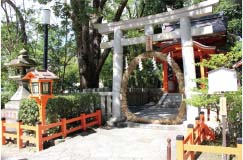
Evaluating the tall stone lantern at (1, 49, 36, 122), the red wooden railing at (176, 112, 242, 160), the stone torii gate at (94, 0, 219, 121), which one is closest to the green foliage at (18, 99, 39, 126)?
the tall stone lantern at (1, 49, 36, 122)

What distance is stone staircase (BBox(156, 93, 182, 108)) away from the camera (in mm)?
17062

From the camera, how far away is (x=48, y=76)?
29.0 feet

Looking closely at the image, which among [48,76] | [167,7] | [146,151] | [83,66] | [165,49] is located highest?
[167,7]

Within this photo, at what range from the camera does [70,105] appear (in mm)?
10102

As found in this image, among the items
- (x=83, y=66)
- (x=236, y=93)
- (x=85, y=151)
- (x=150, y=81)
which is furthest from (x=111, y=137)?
(x=150, y=81)

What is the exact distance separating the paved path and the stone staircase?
681cm

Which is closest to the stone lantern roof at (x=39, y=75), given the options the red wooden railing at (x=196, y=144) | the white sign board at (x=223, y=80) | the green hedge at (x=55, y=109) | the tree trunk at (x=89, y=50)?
the green hedge at (x=55, y=109)

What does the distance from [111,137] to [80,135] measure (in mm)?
1128

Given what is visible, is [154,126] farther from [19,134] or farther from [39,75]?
[19,134]

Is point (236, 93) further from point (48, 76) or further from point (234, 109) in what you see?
point (48, 76)

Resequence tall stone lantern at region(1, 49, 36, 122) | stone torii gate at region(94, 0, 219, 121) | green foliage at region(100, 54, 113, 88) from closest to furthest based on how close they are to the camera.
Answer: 1. stone torii gate at region(94, 0, 219, 121)
2. tall stone lantern at region(1, 49, 36, 122)
3. green foliage at region(100, 54, 113, 88)

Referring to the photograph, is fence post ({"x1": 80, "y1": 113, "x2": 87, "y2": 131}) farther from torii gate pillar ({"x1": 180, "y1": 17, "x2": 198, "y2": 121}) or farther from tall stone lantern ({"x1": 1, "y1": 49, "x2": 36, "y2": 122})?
torii gate pillar ({"x1": 180, "y1": 17, "x2": 198, "y2": 121})

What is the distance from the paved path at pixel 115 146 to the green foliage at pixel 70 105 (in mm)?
947

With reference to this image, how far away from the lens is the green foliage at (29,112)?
31.0 ft
